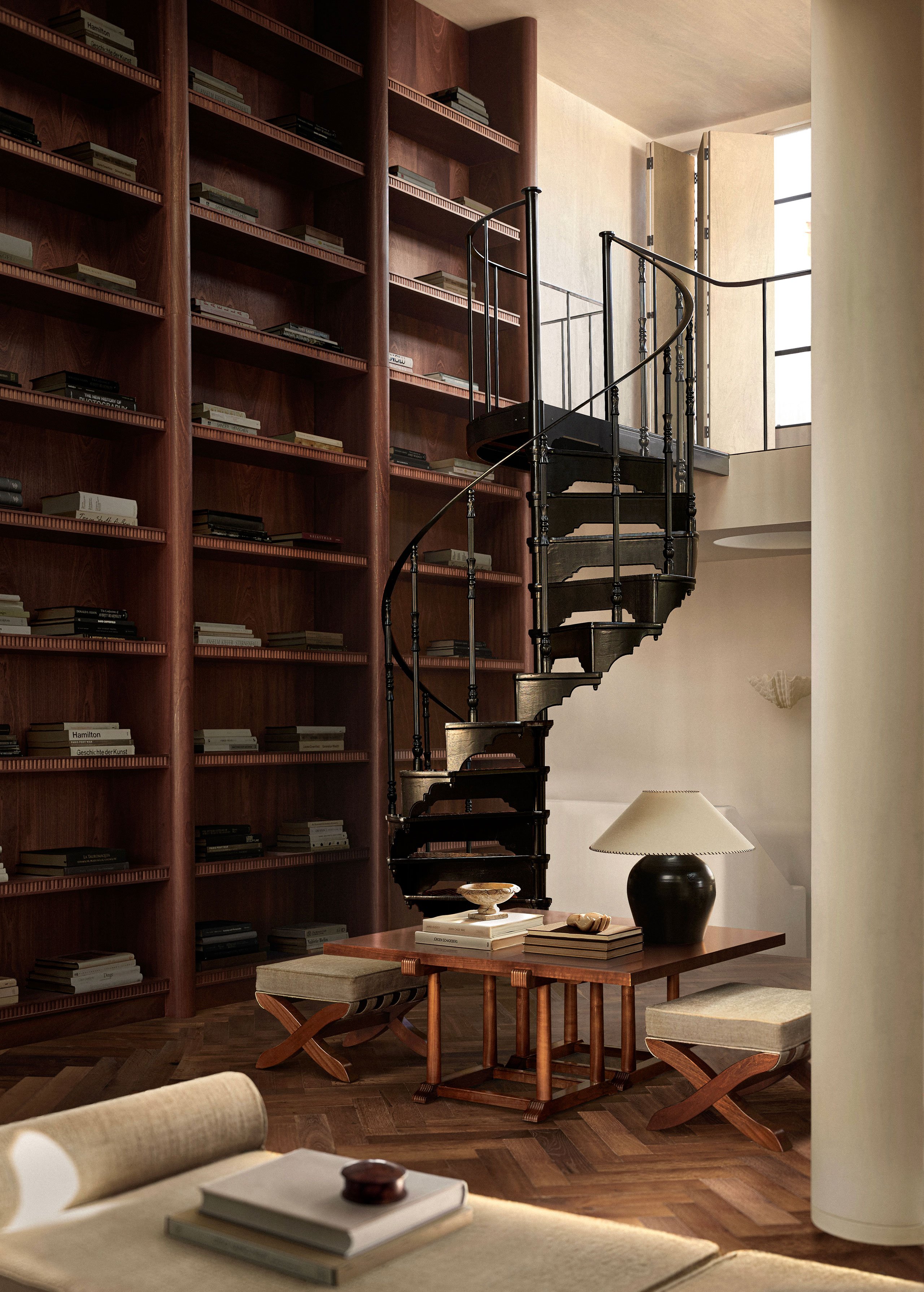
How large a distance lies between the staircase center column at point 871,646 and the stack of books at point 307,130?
12.0ft

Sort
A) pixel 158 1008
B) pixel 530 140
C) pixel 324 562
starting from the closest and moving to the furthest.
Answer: pixel 158 1008
pixel 324 562
pixel 530 140

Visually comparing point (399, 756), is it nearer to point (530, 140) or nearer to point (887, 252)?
point (530, 140)

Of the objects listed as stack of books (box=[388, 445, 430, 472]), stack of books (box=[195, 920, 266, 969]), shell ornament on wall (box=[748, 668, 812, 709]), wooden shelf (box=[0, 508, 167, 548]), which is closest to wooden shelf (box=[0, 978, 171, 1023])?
stack of books (box=[195, 920, 266, 969])

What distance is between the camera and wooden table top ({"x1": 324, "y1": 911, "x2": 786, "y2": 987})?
3.97 m

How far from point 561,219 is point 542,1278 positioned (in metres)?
7.47

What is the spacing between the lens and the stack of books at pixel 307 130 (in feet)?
20.4

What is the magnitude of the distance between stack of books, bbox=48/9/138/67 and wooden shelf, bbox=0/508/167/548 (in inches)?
75.9

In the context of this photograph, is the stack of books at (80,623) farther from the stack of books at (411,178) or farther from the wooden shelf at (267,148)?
the stack of books at (411,178)

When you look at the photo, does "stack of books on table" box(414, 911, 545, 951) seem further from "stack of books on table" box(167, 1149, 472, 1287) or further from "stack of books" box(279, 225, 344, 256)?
"stack of books" box(279, 225, 344, 256)

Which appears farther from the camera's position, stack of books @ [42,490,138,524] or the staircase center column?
stack of books @ [42,490,138,524]

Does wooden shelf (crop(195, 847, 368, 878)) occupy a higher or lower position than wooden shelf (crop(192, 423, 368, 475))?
lower

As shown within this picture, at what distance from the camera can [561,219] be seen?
8.27 metres

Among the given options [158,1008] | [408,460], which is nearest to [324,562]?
[408,460]

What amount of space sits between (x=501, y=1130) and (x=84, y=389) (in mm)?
3293
